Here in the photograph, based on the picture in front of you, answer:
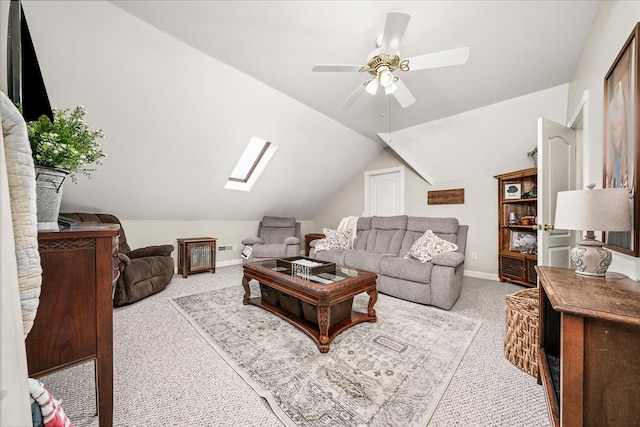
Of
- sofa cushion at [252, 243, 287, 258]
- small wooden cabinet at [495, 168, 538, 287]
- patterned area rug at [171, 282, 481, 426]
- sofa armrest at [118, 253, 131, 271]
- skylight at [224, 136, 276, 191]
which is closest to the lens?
patterned area rug at [171, 282, 481, 426]

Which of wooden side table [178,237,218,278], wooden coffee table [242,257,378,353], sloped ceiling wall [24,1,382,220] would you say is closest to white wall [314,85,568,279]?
sloped ceiling wall [24,1,382,220]

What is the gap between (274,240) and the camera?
4934 millimetres

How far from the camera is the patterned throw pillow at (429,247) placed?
2819 millimetres

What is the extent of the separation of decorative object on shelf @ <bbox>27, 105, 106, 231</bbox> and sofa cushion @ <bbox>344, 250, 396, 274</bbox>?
2.79m

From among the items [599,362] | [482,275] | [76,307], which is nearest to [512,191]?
[482,275]

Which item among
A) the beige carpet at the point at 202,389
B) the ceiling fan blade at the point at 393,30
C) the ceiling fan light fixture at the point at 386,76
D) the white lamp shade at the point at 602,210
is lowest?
the beige carpet at the point at 202,389

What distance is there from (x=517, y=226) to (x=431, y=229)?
1262 mm

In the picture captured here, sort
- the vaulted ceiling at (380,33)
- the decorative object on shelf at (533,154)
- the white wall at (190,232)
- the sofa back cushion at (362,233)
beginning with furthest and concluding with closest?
the sofa back cushion at (362,233) → the white wall at (190,232) → the decorative object on shelf at (533,154) → the vaulted ceiling at (380,33)

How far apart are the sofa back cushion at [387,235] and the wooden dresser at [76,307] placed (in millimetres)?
3109

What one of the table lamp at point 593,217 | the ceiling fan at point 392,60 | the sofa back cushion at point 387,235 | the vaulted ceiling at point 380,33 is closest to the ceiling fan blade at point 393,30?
the ceiling fan at point 392,60

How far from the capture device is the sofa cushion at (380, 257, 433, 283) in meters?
2.61

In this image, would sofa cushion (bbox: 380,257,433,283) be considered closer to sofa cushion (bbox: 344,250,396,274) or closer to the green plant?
sofa cushion (bbox: 344,250,396,274)

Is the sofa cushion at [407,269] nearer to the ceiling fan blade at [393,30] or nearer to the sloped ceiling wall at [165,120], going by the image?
the ceiling fan blade at [393,30]

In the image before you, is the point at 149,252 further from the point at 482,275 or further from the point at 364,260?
the point at 482,275
